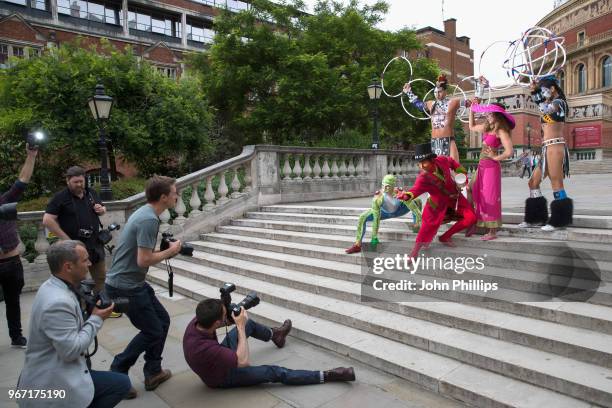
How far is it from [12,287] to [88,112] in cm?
1240

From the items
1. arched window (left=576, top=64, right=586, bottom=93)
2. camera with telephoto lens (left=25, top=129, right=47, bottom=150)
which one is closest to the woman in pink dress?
camera with telephoto lens (left=25, top=129, right=47, bottom=150)

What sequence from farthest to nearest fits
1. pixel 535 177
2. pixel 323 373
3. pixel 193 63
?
pixel 193 63, pixel 535 177, pixel 323 373

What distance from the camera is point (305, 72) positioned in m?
17.5

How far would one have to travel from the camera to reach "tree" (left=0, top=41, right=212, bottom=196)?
49.8 ft

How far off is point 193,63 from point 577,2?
63527 millimetres

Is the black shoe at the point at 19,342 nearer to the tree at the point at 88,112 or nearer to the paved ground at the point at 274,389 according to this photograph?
the paved ground at the point at 274,389

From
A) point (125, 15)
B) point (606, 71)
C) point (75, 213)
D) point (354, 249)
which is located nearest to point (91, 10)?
point (125, 15)

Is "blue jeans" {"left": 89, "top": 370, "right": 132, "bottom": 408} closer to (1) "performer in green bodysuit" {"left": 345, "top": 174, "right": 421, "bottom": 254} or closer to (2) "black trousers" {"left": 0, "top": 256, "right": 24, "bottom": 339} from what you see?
(2) "black trousers" {"left": 0, "top": 256, "right": 24, "bottom": 339}

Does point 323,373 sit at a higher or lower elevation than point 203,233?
lower

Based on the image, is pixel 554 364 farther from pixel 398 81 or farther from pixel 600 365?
pixel 398 81

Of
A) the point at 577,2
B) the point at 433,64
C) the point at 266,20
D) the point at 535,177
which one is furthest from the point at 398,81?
the point at 577,2

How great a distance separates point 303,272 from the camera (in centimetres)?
675

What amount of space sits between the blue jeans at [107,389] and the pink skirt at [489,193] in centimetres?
477

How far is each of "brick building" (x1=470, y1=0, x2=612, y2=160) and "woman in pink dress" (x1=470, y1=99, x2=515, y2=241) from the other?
141 feet
